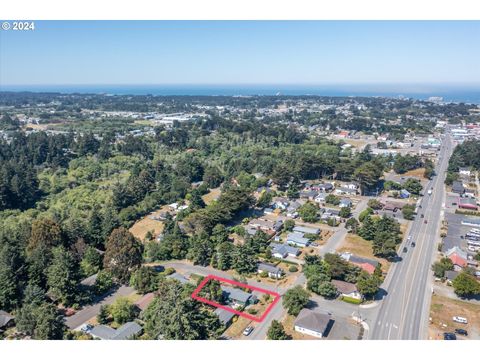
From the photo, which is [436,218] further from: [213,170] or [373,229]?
[213,170]

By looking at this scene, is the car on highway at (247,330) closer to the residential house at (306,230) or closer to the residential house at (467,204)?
the residential house at (306,230)

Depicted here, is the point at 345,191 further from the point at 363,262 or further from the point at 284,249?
the point at 363,262

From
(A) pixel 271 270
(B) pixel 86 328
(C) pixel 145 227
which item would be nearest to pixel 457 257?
(A) pixel 271 270

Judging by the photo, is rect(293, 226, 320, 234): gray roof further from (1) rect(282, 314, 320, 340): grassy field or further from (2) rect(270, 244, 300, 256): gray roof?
(1) rect(282, 314, 320, 340): grassy field

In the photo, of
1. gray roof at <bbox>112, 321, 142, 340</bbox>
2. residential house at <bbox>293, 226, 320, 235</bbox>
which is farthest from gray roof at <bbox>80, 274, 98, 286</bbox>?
residential house at <bbox>293, 226, 320, 235</bbox>

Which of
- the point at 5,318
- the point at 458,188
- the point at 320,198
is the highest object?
the point at 458,188

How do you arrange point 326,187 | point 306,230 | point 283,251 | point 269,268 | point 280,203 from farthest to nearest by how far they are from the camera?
point 326,187, point 280,203, point 306,230, point 283,251, point 269,268
